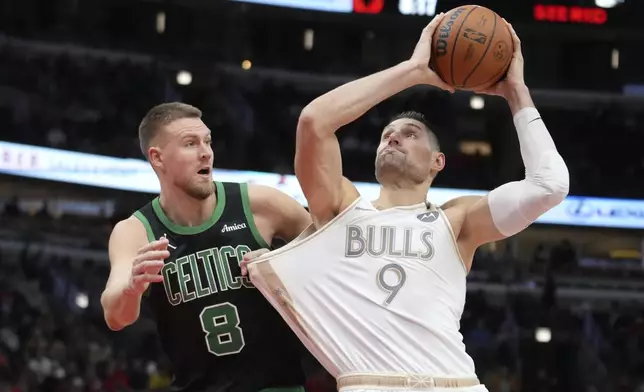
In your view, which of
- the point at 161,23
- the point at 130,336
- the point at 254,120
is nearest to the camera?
the point at 130,336

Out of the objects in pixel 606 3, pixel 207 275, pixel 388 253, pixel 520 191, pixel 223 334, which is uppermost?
pixel 606 3

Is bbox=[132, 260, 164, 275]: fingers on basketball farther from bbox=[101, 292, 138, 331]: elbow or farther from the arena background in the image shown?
the arena background

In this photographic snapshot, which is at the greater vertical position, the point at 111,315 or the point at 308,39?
the point at 308,39

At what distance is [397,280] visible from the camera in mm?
3893

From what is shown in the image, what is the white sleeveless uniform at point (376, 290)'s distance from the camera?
150 inches

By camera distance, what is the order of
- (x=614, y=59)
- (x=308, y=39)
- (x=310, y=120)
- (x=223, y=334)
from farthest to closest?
1. (x=614, y=59)
2. (x=308, y=39)
3. (x=223, y=334)
4. (x=310, y=120)

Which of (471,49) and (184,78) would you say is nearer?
(471,49)

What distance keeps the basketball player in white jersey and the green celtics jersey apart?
10.9 inches

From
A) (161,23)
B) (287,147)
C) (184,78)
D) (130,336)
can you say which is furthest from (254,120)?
(130,336)

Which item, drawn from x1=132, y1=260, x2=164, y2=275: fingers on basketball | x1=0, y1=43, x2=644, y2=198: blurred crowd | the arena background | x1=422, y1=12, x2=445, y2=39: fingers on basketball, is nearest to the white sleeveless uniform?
x1=132, y1=260, x2=164, y2=275: fingers on basketball

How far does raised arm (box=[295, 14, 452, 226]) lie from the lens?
385cm

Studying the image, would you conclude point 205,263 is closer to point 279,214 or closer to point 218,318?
point 218,318

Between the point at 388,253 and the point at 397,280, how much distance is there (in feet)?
0.39

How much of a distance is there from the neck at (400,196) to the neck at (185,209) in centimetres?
81
